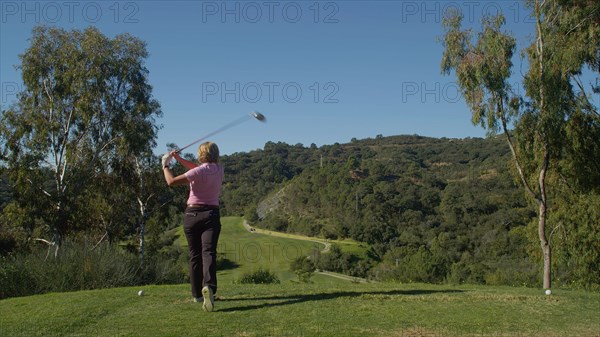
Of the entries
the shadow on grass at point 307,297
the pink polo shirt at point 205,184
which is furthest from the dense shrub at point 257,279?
the pink polo shirt at point 205,184

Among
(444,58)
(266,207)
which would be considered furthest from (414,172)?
(444,58)

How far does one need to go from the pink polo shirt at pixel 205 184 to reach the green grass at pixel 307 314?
1396mm

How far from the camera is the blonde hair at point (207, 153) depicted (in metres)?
7.16

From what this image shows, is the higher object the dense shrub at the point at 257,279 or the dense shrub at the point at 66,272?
the dense shrub at the point at 66,272

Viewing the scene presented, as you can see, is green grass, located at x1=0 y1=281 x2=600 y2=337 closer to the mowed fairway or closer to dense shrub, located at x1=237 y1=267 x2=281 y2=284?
the mowed fairway

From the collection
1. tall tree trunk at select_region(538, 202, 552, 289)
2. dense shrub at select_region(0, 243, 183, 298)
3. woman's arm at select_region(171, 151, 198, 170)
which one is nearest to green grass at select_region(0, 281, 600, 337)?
woman's arm at select_region(171, 151, 198, 170)

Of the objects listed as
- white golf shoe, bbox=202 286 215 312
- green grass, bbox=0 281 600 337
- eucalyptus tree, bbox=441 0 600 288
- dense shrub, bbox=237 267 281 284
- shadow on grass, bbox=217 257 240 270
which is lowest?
shadow on grass, bbox=217 257 240 270

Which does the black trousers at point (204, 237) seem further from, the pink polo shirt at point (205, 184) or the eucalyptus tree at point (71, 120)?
the eucalyptus tree at point (71, 120)

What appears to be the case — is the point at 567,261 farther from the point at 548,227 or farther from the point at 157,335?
the point at 157,335

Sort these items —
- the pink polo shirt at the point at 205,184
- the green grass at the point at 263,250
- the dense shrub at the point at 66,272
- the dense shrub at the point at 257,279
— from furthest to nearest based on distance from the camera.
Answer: the green grass at the point at 263,250 < the dense shrub at the point at 257,279 < the dense shrub at the point at 66,272 < the pink polo shirt at the point at 205,184

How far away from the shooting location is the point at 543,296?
8.16 metres

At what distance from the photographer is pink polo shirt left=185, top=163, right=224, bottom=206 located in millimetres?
7020

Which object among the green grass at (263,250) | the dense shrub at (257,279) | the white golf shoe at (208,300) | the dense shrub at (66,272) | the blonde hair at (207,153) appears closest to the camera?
the white golf shoe at (208,300)

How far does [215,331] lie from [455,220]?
7926 cm
